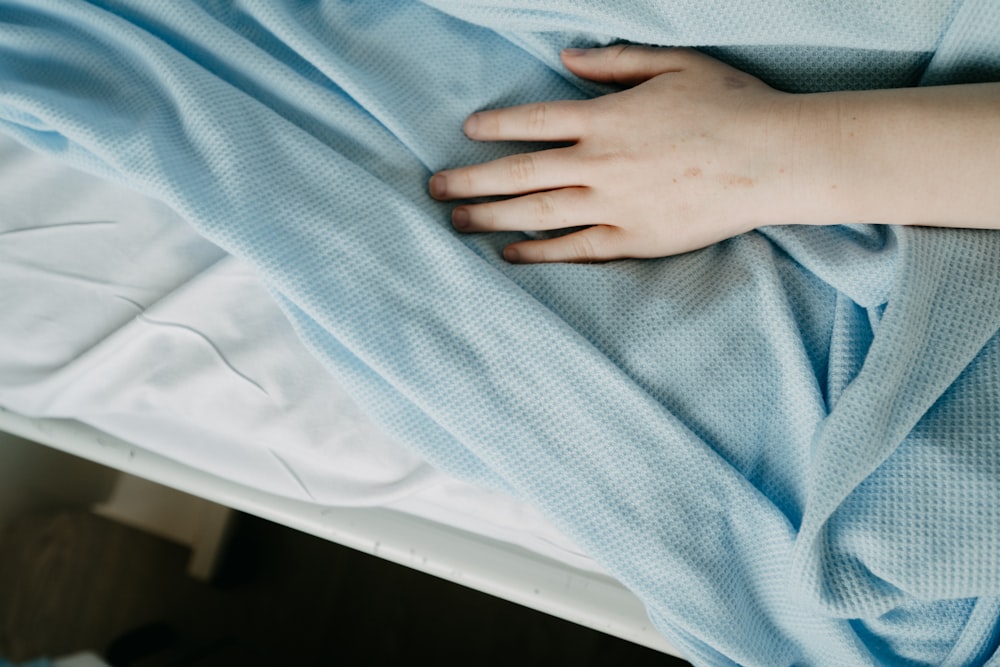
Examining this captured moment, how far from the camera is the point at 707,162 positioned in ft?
1.84

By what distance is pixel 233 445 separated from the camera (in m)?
0.67

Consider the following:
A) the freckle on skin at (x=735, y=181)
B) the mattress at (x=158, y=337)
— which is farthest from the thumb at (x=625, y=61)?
the mattress at (x=158, y=337)

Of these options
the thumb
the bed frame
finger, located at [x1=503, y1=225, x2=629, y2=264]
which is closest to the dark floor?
the bed frame

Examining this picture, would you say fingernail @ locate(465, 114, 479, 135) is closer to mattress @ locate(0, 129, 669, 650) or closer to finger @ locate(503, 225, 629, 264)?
finger @ locate(503, 225, 629, 264)

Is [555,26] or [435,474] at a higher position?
[555,26]

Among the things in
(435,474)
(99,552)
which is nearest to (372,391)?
(435,474)

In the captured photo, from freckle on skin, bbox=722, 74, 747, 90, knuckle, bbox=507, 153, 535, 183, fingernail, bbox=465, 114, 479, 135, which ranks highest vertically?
freckle on skin, bbox=722, 74, 747, 90

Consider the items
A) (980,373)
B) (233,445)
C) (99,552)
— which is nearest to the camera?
(980,373)

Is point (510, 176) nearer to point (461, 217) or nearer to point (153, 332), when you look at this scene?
point (461, 217)

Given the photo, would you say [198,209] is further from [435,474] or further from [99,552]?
[99,552]

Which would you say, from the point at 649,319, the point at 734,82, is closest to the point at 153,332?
the point at 649,319

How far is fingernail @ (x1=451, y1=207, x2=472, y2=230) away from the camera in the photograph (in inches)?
23.3

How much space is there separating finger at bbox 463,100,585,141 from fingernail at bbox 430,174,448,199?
0.16 feet

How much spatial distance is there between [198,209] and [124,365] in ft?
0.58
